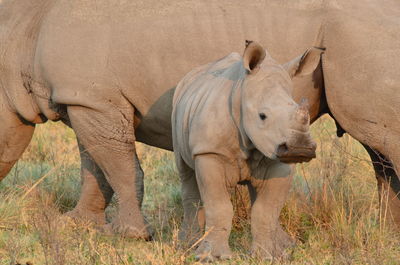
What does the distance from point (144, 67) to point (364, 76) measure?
5.13 feet

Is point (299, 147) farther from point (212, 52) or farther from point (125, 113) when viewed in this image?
point (125, 113)

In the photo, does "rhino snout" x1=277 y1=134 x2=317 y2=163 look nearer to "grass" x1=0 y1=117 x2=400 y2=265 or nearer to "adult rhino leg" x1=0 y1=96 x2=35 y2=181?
"grass" x1=0 y1=117 x2=400 y2=265

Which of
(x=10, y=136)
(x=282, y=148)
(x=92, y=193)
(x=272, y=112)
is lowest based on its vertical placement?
(x=92, y=193)

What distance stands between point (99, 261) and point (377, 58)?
2.07m

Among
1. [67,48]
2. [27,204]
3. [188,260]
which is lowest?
[27,204]

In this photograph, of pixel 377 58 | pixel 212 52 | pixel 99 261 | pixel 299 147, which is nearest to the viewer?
pixel 299 147

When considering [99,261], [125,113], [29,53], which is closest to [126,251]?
[99,261]

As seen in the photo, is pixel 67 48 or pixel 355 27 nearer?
pixel 355 27

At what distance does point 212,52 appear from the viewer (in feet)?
22.2

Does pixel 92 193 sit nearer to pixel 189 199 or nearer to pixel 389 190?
pixel 189 199

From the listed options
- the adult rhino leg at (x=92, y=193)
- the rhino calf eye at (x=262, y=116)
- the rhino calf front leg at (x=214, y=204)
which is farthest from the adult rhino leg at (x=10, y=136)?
the rhino calf eye at (x=262, y=116)

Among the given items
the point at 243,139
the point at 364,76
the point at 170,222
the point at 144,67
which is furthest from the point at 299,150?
the point at 170,222

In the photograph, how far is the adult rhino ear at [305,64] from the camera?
18.9 feet

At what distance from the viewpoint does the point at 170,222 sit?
7137 millimetres
